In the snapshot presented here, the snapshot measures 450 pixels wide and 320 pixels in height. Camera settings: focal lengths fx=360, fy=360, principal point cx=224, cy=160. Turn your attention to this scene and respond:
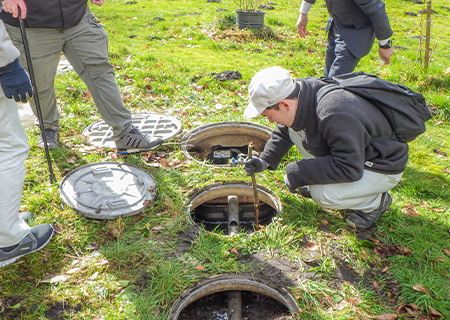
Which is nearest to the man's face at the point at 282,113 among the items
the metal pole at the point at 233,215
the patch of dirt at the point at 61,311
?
the metal pole at the point at 233,215

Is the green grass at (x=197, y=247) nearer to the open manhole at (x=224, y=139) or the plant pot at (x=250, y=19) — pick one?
the open manhole at (x=224, y=139)

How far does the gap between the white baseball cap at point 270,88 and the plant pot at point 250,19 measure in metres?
7.68

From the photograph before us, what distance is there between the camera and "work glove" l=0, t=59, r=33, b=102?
2.54 meters

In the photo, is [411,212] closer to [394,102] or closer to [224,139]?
[394,102]

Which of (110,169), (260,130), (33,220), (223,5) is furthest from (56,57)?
(223,5)

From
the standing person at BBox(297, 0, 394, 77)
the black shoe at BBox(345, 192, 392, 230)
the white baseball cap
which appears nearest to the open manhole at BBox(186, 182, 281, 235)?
the black shoe at BBox(345, 192, 392, 230)

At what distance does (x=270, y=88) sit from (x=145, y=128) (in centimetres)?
246

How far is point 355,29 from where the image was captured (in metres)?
3.87

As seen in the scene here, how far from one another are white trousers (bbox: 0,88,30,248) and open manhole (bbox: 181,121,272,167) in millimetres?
2202

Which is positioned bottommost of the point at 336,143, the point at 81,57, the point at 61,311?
the point at 61,311

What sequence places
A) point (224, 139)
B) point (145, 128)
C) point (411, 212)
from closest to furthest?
point (411, 212)
point (145, 128)
point (224, 139)

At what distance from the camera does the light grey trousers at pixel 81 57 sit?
12.1ft

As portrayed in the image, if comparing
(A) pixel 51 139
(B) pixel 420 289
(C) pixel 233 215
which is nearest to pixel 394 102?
(B) pixel 420 289

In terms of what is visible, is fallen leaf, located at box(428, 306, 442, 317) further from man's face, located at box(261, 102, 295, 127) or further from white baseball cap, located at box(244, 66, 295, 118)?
white baseball cap, located at box(244, 66, 295, 118)
